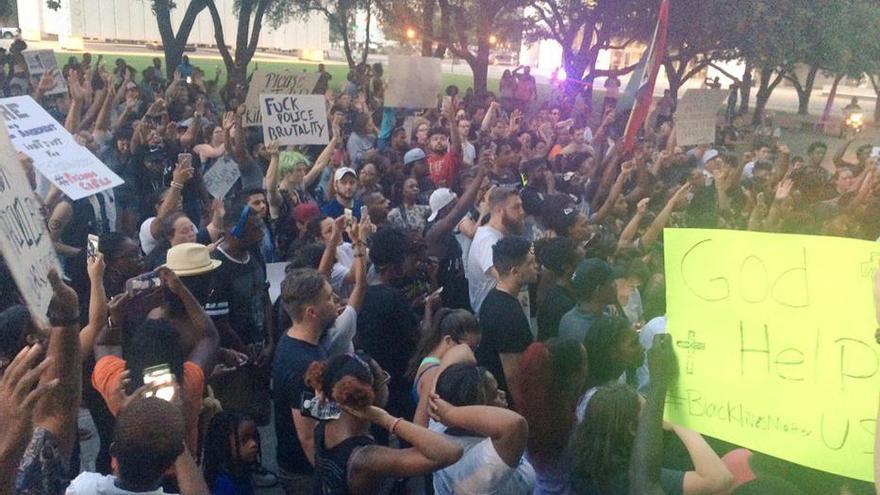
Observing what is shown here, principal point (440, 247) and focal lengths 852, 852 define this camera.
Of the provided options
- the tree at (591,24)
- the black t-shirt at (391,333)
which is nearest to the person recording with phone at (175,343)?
the black t-shirt at (391,333)

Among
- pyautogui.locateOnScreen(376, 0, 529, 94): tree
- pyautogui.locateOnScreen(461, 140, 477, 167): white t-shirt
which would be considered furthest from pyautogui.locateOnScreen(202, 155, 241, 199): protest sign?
pyautogui.locateOnScreen(376, 0, 529, 94): tree

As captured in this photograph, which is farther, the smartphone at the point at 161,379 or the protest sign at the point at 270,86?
the protest sign at the point at 270,86

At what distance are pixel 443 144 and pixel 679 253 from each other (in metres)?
6.10

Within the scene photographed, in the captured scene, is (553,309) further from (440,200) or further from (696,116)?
(696,116)

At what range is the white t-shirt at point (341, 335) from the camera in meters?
3.98

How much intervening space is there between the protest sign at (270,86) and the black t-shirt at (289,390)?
534 centimetres

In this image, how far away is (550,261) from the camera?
4844mm

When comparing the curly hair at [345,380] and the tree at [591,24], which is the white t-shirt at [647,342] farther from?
the tree at [591,24]

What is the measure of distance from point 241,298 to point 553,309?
176 cm

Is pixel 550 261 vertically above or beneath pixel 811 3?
beneath

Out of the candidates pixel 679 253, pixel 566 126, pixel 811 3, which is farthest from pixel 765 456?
pixel 811 3

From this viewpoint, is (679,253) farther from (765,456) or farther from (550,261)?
(550,261)

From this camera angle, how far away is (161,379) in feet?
10.3

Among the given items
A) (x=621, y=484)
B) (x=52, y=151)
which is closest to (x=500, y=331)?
(x=621, y=484)
